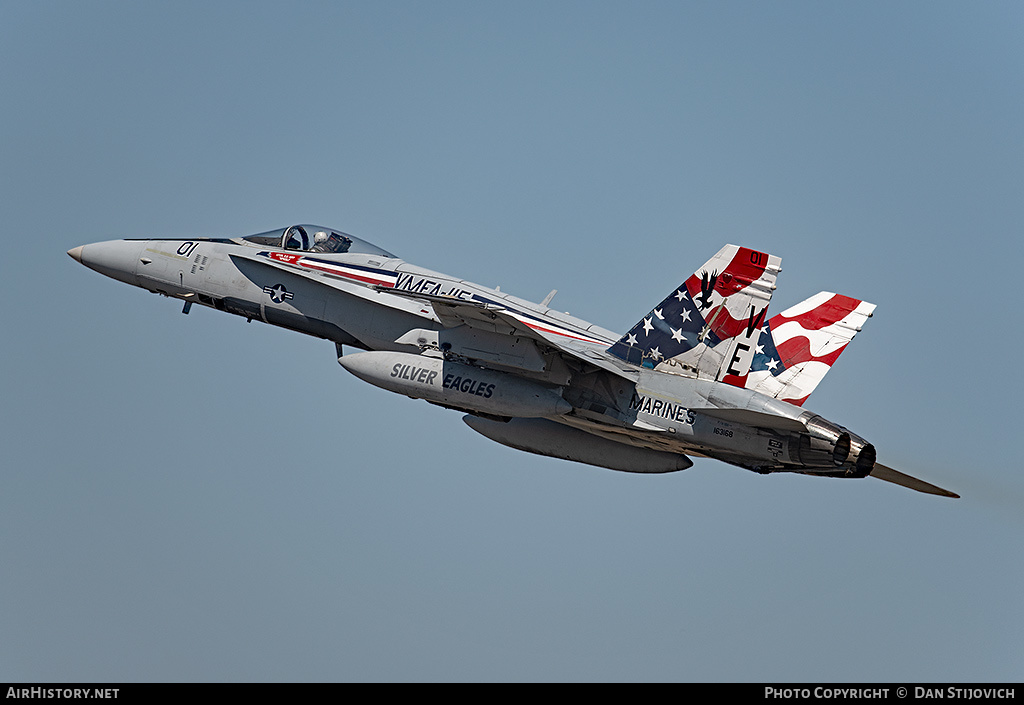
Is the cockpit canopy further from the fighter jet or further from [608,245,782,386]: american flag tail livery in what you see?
[608,245,782,386]: american flag tail livery

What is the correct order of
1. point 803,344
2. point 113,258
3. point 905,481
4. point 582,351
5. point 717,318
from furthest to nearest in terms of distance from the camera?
point 113,258, point 803,344, point 905,481, point 582,351, point 717,318

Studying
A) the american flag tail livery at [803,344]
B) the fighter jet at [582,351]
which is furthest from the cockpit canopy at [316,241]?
the american flag tail livery at [803,344]

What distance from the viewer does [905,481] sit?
59.0ft

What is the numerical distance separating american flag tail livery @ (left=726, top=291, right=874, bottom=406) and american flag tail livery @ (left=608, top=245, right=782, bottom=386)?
468 millimetres

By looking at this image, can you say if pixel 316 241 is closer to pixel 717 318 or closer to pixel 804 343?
pixel 717 318

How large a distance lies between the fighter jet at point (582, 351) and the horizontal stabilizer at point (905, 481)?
0.10ft

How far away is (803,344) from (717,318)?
7.34ft

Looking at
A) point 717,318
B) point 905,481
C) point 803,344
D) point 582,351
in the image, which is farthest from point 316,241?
point 905,481

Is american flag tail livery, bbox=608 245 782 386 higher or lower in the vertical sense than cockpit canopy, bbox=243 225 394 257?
lower

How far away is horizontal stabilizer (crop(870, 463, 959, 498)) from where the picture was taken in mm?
17688

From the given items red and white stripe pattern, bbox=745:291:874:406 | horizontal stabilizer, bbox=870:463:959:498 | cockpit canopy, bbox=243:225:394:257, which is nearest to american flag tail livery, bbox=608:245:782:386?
red and white stripe pattern, bbox=745:291:874:406
